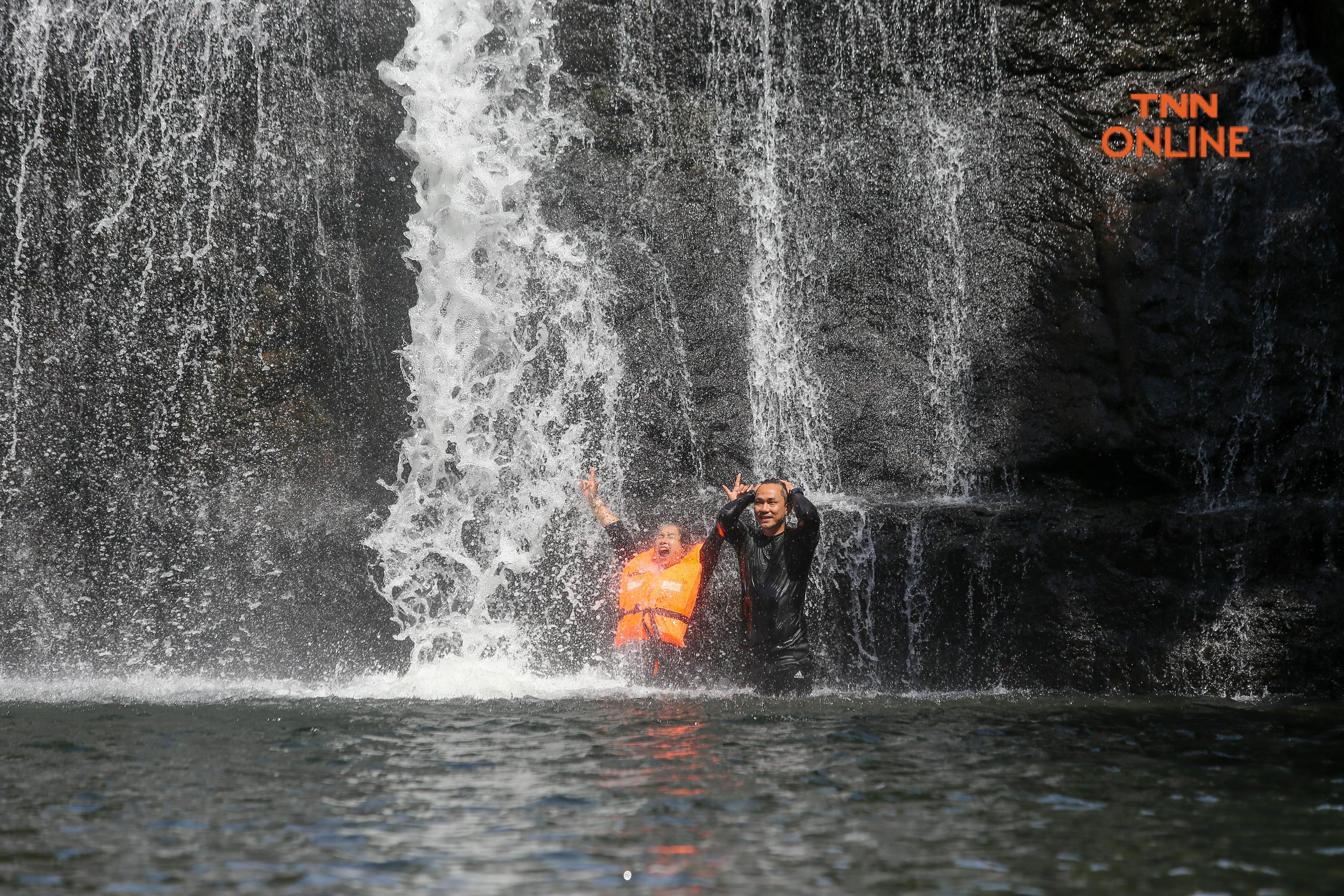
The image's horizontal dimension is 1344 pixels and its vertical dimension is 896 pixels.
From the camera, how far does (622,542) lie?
8539 mm

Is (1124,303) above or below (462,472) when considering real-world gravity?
above

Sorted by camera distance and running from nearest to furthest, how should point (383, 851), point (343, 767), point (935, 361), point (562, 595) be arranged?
point (383, 851) < point (343, 767) < point (562, 595) < point (935, 361)

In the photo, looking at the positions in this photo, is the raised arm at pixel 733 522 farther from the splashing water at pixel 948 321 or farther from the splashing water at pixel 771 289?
the splashing water at pixel 948 321

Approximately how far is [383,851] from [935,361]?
25.5 ft

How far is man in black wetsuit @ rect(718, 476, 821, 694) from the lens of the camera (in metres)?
7.88

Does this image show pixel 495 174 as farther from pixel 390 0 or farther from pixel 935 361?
pixel 935 361

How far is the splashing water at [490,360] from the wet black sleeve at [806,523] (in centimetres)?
222

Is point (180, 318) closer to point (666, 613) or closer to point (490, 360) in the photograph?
point (490, 360)

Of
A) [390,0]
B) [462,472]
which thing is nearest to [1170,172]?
[462,472]

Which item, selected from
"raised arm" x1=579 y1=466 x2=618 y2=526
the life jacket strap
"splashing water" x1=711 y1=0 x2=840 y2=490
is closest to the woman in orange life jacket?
the life jacket strap

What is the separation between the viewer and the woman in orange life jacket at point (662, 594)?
26.8 ft

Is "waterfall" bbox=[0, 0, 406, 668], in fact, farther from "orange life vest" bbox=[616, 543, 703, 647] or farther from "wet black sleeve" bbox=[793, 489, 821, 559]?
"wet black sleeve" bbox=[793, 489, 821, 559]

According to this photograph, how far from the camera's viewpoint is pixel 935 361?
1058 cm

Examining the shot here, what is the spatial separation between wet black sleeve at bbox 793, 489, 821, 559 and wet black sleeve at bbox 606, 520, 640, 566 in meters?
1.34
